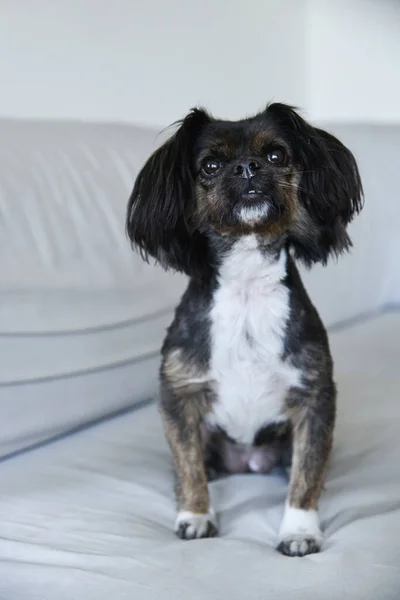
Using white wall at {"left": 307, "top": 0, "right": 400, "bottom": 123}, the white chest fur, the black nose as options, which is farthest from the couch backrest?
white wall at {"left": 307, "top": 0, "right": 400, "bottom": 123}

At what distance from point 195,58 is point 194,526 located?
1.71 metres

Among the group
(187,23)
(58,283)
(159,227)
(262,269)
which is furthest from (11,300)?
(187,23)

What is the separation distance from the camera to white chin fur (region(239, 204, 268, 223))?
1.13 metres

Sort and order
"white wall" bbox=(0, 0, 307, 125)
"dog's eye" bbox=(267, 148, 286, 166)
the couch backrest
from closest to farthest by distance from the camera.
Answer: "dog's eye" bbox=(267, 148, 286, 166), the couch backrest, "white wall" bbox=(0, 0, 307, 125)

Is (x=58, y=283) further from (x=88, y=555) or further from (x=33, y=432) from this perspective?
(x=88, y=555)

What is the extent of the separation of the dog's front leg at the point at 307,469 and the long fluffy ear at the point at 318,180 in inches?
10.7

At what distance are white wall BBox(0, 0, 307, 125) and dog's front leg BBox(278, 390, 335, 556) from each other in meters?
1.12

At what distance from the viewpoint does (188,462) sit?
1.22m

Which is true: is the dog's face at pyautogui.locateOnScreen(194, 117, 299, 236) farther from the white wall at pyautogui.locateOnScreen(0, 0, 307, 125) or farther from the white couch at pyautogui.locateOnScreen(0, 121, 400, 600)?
the white wall at pyautogui.locateOnScreen(0, 0, 307, 125)

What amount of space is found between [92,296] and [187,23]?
123cm

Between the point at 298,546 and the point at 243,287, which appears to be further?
the point at 243,287

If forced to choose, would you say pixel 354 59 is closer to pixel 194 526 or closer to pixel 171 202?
pixel 171 202

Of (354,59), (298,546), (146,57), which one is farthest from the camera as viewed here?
(354,59)

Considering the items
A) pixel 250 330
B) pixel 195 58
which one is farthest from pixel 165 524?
pixel 195 58
